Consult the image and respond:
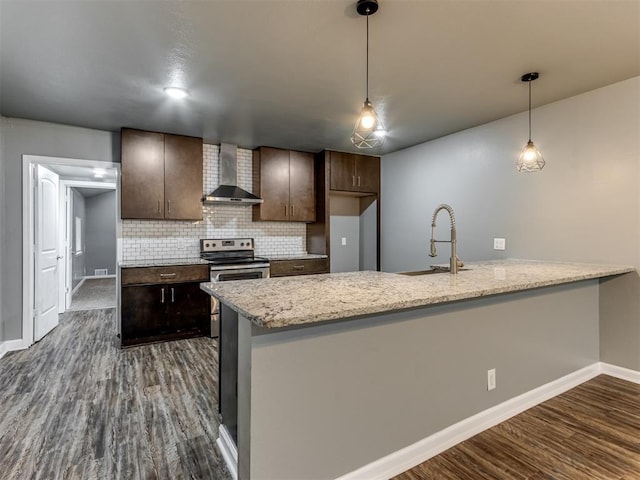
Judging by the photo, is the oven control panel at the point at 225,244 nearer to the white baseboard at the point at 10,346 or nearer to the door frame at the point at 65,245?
the white baseboard at the point at 10,346

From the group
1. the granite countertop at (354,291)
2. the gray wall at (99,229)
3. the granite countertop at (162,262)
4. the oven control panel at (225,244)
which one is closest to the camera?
the granite countertop at (354,291)

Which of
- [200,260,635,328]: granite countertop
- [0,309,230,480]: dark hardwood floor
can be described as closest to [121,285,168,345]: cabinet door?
[0,309,230,480]: dark hardwood floor

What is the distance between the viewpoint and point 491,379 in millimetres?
2170

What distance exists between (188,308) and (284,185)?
205cm

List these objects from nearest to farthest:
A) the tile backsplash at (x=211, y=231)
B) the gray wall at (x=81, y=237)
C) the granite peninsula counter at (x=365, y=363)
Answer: the granite peninsula counter at (x=365, y=363) → the tile backsplash at (x=211, y=231) → the gray wall at (x=81, y=237)

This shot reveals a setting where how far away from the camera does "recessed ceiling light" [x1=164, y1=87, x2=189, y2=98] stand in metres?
2.78

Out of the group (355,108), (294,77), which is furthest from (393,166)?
(294,77)

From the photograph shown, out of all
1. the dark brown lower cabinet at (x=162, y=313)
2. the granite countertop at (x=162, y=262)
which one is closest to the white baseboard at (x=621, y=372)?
the dark brown lower cabinet at (x=162, y=313)

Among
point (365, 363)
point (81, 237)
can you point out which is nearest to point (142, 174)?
point (365, 363)

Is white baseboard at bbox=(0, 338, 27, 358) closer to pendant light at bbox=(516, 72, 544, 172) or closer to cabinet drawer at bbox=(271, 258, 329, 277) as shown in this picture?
cabinet drawer at bbox=(271, 258, 329, 277)

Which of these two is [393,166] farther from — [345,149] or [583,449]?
[583,449]

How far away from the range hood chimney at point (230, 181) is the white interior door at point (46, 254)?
1.79 meters

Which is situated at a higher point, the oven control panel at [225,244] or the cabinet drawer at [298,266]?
the oven control panel at [225,244]

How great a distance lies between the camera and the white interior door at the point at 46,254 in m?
3.83
